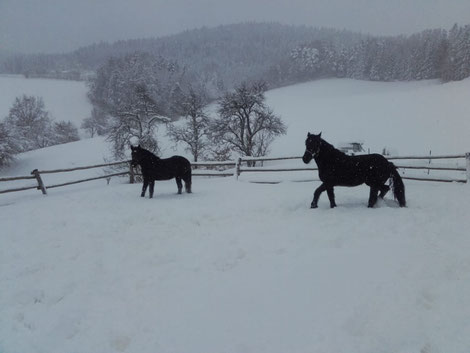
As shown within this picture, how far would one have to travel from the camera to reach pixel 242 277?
11.8 ft

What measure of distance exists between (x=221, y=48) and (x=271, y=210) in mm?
133052

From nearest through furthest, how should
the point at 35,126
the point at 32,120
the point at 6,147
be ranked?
the point at 6,147 → the point at 32,120 → the point at 35,126

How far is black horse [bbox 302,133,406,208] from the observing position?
5645 mm

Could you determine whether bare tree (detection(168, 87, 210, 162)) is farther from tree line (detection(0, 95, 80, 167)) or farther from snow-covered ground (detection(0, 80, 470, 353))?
tree line (detection(0, 95, 80, 167))

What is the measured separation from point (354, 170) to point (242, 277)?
3.50m

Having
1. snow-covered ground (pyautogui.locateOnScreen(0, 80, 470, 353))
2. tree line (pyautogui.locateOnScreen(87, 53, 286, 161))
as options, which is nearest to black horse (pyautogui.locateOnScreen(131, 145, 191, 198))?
snow-covered ground (pyautogui.locateOnScreen(0, 80, 470, 353))

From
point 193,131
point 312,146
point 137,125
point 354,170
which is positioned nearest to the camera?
point 354,170

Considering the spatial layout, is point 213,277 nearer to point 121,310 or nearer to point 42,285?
point 121,310

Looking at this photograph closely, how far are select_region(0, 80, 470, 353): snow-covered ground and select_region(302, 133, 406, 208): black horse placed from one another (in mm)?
434

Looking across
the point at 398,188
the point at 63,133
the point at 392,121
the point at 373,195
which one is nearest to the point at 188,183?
the point at 373,195

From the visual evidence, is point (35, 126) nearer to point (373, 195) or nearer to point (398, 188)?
point (373, 195)

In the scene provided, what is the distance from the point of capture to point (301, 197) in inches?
289

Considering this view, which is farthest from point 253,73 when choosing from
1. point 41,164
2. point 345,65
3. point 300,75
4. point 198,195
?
point 198,195

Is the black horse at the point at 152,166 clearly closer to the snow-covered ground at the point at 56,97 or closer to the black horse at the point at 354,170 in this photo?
the black horse at the point at 354,170
